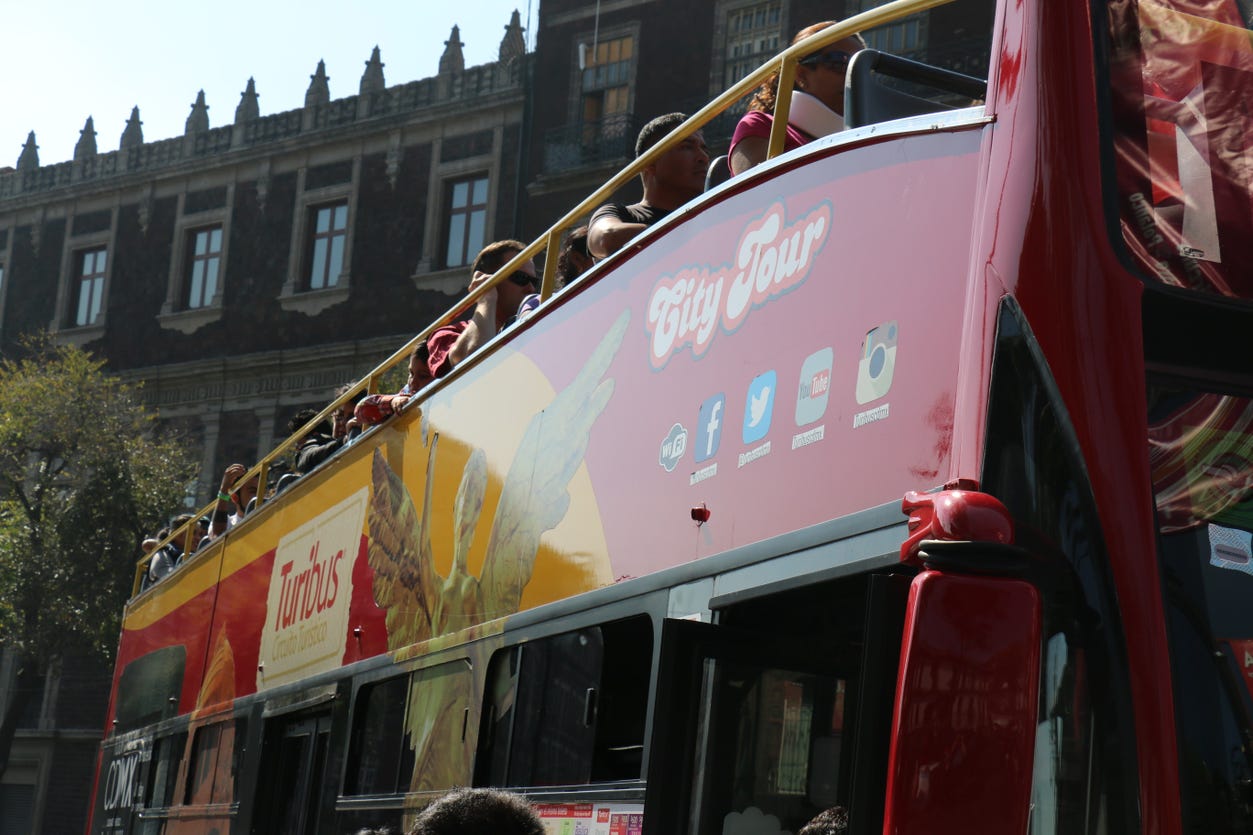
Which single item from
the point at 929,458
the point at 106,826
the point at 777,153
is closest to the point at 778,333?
the point at 777,153

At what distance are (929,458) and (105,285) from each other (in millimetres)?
37073

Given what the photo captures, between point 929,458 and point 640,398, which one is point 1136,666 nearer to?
point 929,458

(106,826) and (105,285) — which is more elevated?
(105,285)

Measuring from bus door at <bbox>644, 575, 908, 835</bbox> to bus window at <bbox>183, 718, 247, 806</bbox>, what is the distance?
5.86 meters

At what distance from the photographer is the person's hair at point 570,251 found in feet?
20.3

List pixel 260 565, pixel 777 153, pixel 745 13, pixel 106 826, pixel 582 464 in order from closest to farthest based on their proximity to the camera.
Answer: pixel 777 153
pixel 582 464
pixel 260 565
pixel 106 826
pixel 745 13

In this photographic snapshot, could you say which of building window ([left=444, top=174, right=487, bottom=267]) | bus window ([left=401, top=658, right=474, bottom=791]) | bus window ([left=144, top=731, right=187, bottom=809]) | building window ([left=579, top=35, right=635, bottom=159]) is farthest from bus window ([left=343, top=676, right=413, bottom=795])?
building window ([left=444, top=174, right=487, bottom=267])

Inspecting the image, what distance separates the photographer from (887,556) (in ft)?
10.4

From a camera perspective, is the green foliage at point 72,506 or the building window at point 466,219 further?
the building window at point 466,219

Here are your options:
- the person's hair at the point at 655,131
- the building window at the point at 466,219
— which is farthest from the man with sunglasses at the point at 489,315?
the building window at the point at 466,219

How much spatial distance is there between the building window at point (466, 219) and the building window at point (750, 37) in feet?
17.7

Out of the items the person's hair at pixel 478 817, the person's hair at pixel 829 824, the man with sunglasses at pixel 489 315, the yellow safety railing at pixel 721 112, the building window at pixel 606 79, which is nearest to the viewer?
the person's hair at pixel 478 817

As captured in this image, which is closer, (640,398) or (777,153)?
(777,153)

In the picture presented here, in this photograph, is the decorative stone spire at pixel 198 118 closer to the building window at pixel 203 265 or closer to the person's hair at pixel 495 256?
the building window at pixel 203 265
